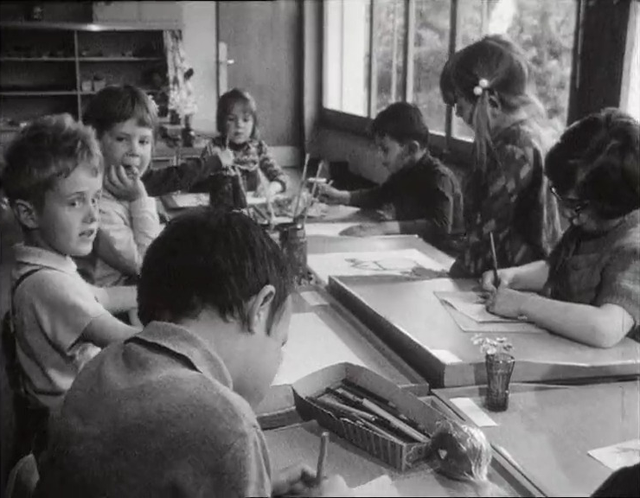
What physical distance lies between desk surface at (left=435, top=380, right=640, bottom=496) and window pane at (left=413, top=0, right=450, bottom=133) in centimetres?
338

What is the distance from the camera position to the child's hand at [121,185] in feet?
7.71

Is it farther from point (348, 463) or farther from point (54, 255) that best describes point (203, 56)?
point (348, 463)

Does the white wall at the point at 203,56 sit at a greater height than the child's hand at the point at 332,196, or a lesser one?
greater

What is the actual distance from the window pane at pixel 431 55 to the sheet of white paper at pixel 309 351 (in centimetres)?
302

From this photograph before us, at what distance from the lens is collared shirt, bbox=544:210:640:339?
5.44 ft

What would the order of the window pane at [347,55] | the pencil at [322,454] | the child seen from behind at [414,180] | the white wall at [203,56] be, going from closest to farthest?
the pencil at [322,454] → the child seen from behind at [414,180] → the window pane at [347,55] → the white wall at [203,56]

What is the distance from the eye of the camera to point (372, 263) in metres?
2.47

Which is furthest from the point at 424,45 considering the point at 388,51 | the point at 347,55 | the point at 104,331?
the point at 104,331

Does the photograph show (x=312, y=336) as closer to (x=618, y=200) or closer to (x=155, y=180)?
(x=618, y=200)

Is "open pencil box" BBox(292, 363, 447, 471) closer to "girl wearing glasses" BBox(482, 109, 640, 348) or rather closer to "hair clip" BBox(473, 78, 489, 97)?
"girl wearing glasses" BBox(482, 109, 640, 348)

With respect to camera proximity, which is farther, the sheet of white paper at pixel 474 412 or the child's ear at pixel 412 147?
the child's ear at pixel 412 147

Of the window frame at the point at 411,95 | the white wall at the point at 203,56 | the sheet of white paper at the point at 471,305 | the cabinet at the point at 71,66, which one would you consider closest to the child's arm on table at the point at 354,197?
the window frame at the point at 411,95

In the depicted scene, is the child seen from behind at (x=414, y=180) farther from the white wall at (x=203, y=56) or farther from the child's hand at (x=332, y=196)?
the white wall at (x=203, y=56)

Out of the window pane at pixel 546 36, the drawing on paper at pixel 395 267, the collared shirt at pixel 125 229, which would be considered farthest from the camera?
the window pane at pixel 546 36
